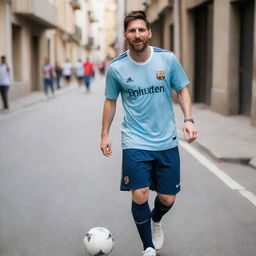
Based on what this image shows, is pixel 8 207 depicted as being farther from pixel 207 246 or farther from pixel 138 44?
pixel 138 44

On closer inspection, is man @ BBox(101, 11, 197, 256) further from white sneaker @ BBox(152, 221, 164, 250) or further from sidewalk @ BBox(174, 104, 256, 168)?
sidewalk @ BBox(174, 104, 256, 168)

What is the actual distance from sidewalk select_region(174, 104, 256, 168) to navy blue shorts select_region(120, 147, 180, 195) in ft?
13.5

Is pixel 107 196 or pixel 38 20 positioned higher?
pixel 38 20

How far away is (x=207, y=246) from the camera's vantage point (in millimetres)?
4477

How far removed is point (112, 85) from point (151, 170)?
27.8 inches

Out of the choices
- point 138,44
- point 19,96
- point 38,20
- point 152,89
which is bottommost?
point 19,96

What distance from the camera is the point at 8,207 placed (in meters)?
5.82

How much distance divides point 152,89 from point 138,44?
1.13ft

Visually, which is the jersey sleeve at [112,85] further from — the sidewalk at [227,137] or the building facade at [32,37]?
the building facade at [32,37]

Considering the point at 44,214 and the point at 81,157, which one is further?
the point at 81,157

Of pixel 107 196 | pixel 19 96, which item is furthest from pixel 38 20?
pixel 107 196

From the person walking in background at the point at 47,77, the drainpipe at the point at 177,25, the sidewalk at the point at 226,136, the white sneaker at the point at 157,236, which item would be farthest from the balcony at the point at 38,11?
the white sneaker at the point at 157,236

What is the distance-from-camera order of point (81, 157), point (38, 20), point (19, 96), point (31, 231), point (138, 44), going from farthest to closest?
point (38, 20)
point (19, 96)
point (81, 157)
point (31, 231)
point (138, 44)

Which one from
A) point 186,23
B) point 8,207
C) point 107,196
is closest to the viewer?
point 8,207
